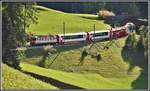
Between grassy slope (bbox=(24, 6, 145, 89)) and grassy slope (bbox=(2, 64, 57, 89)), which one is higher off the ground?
grassy slope (bbox=(24, 6, 145, 89))

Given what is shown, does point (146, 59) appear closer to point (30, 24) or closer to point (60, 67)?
point (60, 67)

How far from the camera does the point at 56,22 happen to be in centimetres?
1778

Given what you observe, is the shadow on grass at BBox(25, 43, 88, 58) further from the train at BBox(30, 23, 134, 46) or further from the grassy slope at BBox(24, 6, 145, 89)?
the train at BBox(30, 23, 134, 46)

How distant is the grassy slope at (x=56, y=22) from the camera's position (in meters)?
17.7

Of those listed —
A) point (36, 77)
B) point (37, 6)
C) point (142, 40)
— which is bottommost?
point (36, 77)

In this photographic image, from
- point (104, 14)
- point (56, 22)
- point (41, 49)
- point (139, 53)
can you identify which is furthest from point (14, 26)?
point (139, 53)

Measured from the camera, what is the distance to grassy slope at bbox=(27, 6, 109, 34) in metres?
17.7

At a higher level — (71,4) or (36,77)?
(71,4)

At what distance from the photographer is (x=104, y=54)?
1789 centimetres

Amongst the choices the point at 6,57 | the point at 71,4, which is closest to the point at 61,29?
the point at 71,4

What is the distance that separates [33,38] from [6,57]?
113 centimetres

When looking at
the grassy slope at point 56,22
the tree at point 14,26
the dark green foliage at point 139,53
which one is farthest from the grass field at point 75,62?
the tree at point 14,26

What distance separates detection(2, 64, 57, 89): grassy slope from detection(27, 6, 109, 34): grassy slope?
5.21 ft

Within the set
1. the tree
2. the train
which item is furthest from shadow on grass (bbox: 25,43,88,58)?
the tree
